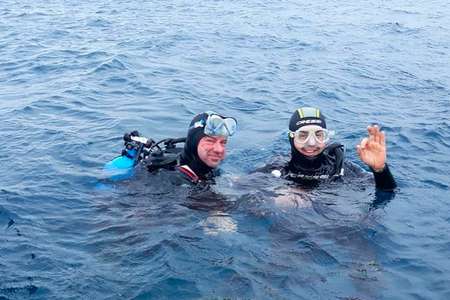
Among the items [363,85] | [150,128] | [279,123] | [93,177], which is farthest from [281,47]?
[93,177]

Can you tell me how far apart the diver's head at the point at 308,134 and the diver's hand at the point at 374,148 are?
80cm

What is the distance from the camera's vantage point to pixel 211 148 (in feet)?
21.0

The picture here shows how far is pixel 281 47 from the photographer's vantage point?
55.0ft

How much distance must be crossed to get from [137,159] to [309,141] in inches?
80.4

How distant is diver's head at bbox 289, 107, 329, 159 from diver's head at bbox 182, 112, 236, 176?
35.8 inches

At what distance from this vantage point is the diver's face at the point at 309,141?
680 centimetres

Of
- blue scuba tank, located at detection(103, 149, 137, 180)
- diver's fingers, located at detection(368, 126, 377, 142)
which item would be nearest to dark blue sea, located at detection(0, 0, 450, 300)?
blue scuba tank, located at detection(103, 149, 137, 180)

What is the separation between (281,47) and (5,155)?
33.8 ft

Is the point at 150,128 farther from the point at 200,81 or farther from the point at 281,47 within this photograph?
the point at 281,47

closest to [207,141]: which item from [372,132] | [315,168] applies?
[315,168]

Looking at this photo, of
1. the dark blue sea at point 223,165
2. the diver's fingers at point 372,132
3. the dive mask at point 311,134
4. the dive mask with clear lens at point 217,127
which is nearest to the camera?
the dark blue sea at point 223,165

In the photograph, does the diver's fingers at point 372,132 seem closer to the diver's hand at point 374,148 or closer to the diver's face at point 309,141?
the diver's hand at point 374,148

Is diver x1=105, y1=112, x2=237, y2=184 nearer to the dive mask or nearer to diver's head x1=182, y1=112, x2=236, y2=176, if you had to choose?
diver's head x1=182, y1=112, x2=236, y2=176

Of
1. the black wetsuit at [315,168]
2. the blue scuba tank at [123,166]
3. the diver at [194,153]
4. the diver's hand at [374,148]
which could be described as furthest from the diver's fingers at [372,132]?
the blue scuba tank at [123,166]
